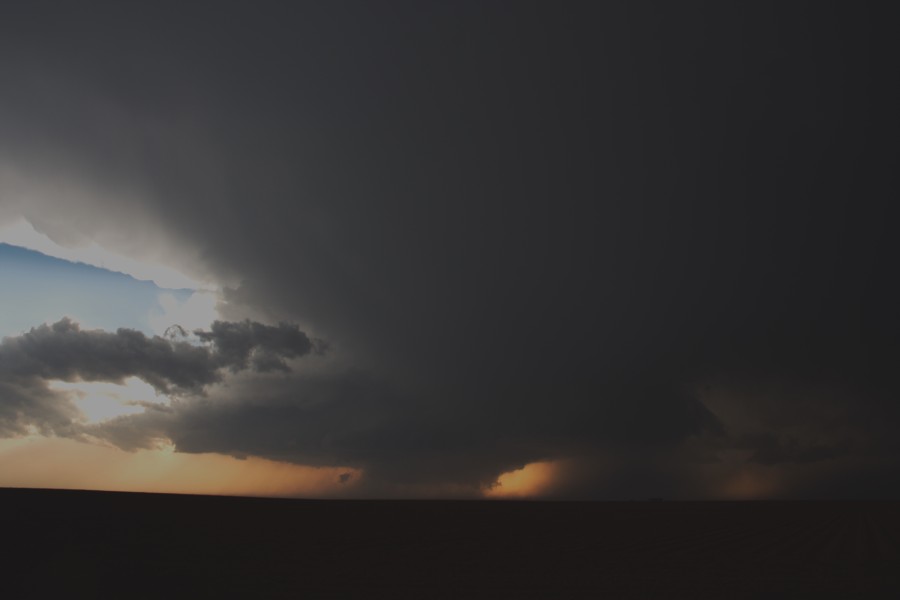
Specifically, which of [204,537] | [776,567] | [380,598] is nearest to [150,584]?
[380,598]

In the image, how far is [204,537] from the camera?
25328 mm

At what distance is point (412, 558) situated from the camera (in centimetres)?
2181

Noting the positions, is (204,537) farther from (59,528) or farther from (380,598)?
(380,598)

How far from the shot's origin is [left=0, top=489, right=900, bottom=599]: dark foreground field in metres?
16.5

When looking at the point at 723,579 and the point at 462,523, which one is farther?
the point at 462,523

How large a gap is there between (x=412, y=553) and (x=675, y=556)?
10.1m

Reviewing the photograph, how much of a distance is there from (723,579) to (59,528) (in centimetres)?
2632

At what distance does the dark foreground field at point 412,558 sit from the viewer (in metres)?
16.5

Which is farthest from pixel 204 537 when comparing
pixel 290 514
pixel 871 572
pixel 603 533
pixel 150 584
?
pixel 871 572

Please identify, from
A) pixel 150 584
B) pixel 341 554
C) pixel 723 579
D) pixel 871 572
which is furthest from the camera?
pixel 341 554

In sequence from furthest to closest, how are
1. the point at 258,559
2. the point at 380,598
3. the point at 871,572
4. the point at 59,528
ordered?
1. the point at 59,528
2. the point at 258,559
3. the point at 871,572
4. the point at 380,598

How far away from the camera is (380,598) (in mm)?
15500

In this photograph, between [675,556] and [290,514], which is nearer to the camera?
[675,556]

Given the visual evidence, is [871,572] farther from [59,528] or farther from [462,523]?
[59,528]
